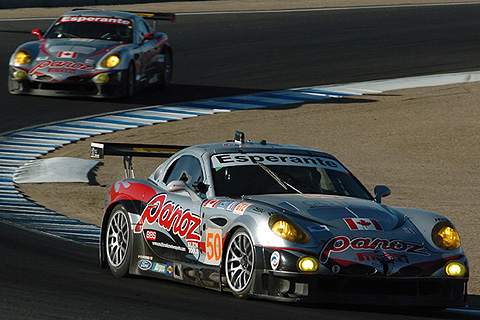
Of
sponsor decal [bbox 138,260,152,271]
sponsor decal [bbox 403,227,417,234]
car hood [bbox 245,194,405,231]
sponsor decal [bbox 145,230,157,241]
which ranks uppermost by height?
car hood [bbox 245,194,405,231]

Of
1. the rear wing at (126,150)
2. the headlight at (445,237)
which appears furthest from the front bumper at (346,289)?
the rear wing at (126,150)

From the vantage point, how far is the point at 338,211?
721 centimetres

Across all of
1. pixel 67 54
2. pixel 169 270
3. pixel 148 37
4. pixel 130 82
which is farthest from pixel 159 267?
pixel 148 37

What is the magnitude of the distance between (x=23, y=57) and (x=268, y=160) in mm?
10505

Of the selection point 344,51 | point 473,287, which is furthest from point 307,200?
point 344,51

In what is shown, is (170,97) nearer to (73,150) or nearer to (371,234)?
(73,150)

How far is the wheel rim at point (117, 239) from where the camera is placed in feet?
27.5

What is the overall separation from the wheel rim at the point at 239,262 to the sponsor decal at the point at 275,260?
173mm

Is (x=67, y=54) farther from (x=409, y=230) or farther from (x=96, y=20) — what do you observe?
(x=409, y=230)

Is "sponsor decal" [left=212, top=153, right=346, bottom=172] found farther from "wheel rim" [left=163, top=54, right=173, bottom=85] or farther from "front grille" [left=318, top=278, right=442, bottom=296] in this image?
"wheel rim" [left=163, top=54, right=173, bottom=85]

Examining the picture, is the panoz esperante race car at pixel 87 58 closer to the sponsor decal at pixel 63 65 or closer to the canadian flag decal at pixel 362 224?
the sponsor decal at pixel 63 65

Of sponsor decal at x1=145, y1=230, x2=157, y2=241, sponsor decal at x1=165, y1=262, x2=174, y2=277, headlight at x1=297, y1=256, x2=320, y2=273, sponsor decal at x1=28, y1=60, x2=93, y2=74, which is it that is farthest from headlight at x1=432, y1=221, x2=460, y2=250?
sponsor decal at x1=28, y1=60, x2=93, y2=74

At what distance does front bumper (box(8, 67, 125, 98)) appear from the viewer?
17625mm

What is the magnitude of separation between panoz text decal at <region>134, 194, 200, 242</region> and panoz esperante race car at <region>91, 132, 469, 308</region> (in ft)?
0.03
